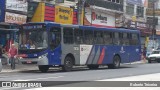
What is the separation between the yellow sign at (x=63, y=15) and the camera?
36.4 meters

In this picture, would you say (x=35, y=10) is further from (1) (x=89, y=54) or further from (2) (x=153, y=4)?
(2) (x=153, y=4)

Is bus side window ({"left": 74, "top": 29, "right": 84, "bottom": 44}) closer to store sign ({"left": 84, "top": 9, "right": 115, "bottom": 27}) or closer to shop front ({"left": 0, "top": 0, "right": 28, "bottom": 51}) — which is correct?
shop front ({"left": 0, "top": 0, "right": 28, "bottom": 51})

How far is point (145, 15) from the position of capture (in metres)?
57.2

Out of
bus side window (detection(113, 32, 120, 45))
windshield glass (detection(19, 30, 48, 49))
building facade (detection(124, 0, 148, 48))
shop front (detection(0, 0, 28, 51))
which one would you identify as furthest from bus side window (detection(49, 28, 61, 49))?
building facade (detection(124, 0, 148, 48))

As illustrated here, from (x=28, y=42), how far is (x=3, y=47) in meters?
7.94

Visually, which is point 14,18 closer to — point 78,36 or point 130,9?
point 78,36

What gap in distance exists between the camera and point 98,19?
147ft

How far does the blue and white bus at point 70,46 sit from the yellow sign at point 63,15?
23.5ft

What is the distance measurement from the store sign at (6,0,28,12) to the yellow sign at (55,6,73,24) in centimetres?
428

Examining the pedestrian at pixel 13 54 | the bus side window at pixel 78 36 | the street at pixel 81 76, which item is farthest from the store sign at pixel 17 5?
the bus side window at pixel 78 36

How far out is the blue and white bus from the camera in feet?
81.1

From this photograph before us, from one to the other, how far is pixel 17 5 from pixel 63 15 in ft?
21.4

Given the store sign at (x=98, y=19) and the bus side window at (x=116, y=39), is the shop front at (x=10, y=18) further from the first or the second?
the store sign at (x=98, y=19)

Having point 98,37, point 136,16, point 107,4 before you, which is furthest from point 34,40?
point 136,16
